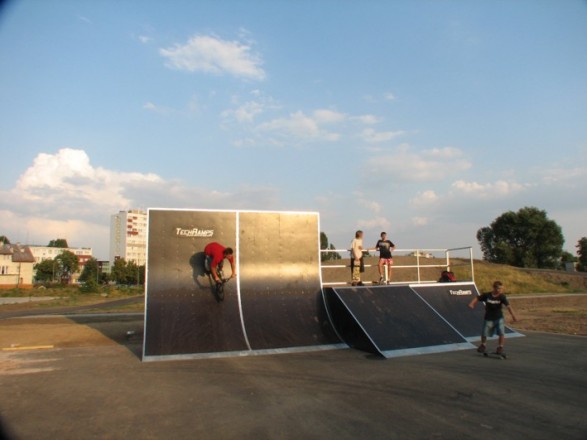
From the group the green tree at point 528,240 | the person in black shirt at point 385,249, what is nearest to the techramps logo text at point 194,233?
the person in black shirt at point 385,249

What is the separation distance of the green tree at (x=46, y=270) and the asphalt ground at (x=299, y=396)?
111682 mm

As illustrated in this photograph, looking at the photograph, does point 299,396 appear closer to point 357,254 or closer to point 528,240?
point 357,254

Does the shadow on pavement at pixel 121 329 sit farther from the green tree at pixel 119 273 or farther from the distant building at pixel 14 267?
the distant building at pixel 14 267

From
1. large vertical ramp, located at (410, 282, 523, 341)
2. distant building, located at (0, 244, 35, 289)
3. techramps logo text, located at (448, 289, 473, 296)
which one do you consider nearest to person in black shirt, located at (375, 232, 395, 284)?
large vertical ramp, located at (410, 282, 523, 341)

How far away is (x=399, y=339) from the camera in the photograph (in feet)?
32.3

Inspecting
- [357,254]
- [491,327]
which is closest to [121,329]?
[357,254]

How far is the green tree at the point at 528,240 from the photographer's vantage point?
234 ft

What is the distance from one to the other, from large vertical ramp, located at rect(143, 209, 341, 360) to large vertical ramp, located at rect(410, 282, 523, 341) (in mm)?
3255

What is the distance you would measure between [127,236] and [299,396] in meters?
179

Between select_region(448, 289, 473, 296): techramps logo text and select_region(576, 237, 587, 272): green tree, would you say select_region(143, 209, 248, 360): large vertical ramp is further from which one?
select_region(576, 237, 587, 272): green tree

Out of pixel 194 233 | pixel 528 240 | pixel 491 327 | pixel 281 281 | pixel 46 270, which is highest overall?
pixel 528 240

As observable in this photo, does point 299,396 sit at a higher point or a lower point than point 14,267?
lower

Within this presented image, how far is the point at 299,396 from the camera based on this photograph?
6316 millimetres

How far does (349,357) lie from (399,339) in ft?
4.53
